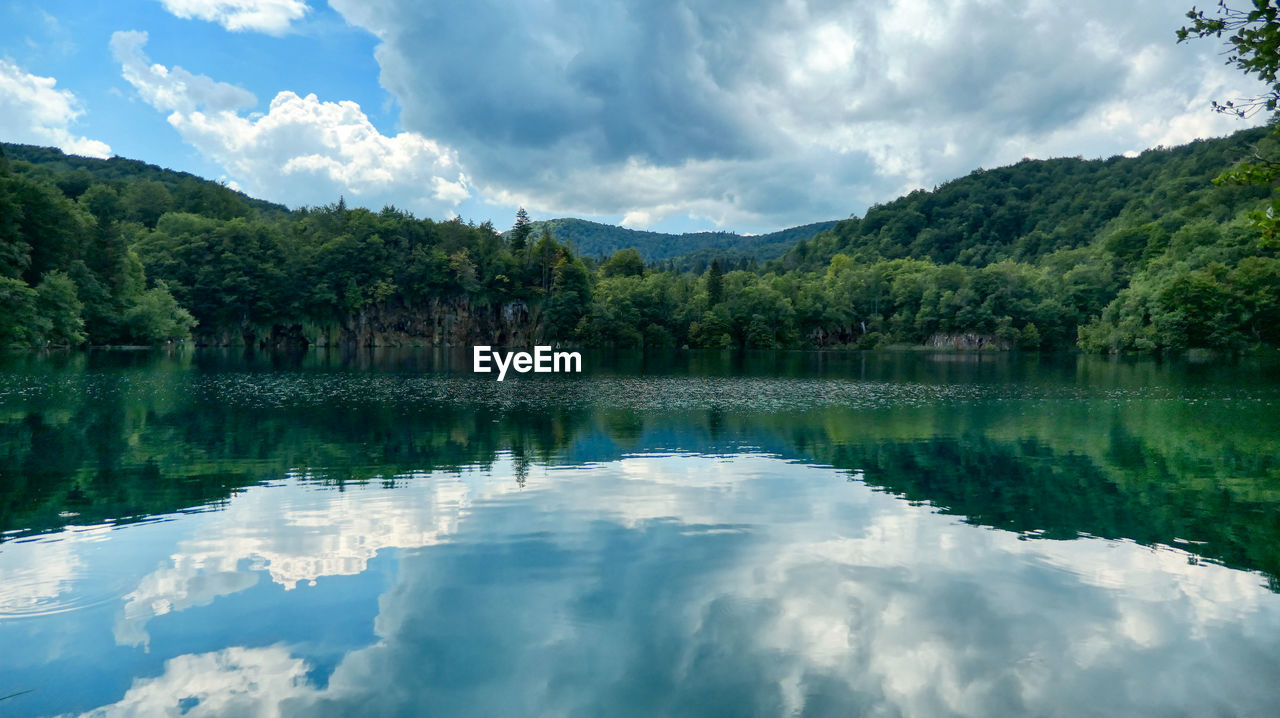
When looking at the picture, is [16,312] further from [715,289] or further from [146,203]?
[715,289]

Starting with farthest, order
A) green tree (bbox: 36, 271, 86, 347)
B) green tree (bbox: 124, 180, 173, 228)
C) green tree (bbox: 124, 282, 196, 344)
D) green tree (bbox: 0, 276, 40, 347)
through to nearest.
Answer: green tree (bbox: 124, 180, 173, 228) < green tree (bbox: 124, 282, 196, 344) < green tree (bbox: 36, 271, 86, 347) < green tree (bbox: 0, 276, 40, 347)

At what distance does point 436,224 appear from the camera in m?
159

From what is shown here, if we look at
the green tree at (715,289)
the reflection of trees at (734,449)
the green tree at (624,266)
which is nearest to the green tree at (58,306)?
the reflection of trees at (734,449)

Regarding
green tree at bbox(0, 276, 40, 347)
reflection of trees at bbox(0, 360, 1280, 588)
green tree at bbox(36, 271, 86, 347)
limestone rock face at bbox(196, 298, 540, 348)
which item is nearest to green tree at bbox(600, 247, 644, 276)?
limestone rock face at bbox(196, 298, 540, 348)

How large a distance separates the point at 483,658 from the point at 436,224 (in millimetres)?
159716

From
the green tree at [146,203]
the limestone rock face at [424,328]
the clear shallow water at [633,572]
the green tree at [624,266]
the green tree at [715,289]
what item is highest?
the green tree at [146,203]

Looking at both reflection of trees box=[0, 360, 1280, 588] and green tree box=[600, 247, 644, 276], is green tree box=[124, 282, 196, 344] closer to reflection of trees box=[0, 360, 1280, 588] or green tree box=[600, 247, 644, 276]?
reflection of trees box=[0, 360, 1280, 588]

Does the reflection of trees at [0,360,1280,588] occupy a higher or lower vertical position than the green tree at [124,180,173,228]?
lower

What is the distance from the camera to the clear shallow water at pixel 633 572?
7969 millimetres

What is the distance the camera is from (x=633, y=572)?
1176cm

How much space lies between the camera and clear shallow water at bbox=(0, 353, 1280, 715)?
797 centimetres

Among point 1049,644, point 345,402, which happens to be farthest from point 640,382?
point 1049,644

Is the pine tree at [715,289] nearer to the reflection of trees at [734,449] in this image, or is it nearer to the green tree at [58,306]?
the green tree at [58,306]

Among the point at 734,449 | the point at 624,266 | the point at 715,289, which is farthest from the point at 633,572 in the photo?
the point at 624,266
